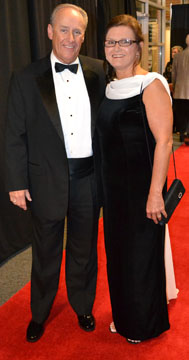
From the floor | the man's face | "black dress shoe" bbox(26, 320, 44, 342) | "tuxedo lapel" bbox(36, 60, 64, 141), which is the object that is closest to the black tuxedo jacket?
"tuxedo lapel" bbox(36, 60, 64, 141)

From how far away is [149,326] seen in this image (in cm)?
199

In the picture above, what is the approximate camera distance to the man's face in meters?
1.77

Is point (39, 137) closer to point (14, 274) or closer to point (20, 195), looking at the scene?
point (20, 195)

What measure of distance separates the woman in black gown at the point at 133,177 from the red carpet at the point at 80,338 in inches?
3.5

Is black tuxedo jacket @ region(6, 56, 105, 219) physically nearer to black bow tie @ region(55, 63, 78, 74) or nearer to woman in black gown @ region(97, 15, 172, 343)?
black bow tie @ region(55, 63, 78, 74)

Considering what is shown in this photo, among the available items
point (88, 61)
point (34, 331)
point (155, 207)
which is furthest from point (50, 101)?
point (34, 331)

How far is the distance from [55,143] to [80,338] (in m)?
1.10

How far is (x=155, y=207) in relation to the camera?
173cm

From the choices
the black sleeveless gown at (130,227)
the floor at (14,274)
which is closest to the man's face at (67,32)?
the black sleeveless gown at (130,227)

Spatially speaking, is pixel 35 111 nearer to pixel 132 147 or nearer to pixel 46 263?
pixel 132 147

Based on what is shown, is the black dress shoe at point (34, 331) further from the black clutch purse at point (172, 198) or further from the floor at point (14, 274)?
the black clutch purse at point (172, 198)

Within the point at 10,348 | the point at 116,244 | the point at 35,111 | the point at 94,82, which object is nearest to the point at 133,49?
the point at 94,82

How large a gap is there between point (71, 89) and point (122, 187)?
1.78ft

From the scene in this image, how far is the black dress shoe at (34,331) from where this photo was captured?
2.06 m
